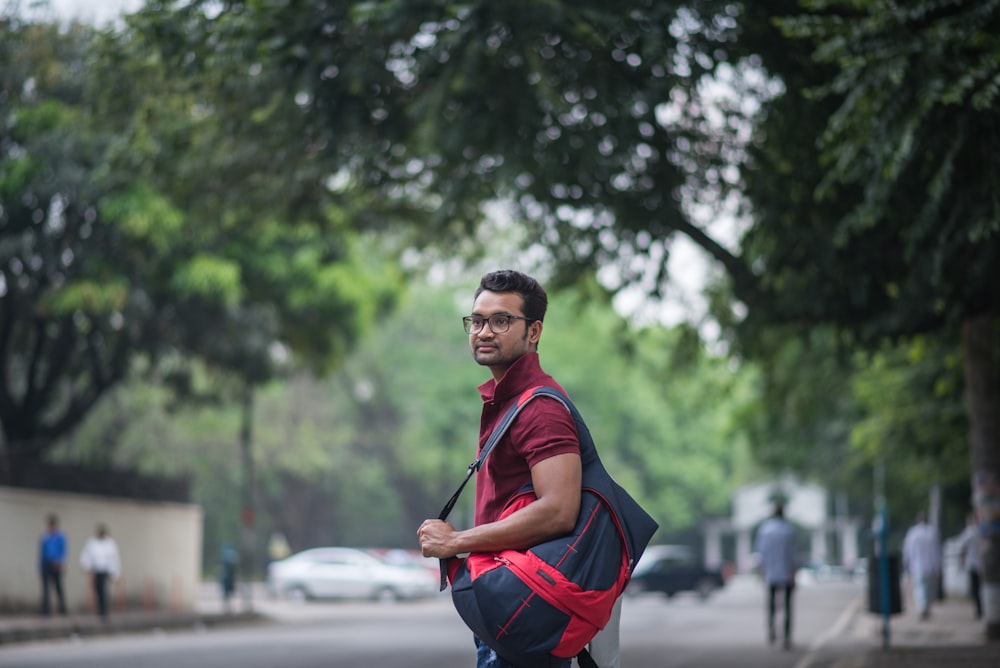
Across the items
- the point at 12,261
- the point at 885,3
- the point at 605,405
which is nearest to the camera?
the point at 885,3

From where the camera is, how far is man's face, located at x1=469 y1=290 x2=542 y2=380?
3.87m

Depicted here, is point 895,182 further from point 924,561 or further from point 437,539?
point 924,561

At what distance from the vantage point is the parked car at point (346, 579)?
40031mm

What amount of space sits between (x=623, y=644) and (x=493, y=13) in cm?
991

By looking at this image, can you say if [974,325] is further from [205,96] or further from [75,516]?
[75,516]

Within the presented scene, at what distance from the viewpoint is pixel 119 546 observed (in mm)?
28672

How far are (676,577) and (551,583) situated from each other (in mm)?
36911

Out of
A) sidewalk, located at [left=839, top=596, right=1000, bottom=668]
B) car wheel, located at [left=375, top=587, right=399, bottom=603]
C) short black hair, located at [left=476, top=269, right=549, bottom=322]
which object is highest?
short black hair, located at [left=476, top=269, right=549, bottom=322]

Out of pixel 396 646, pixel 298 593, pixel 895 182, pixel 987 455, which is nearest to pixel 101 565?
pixel 396 646

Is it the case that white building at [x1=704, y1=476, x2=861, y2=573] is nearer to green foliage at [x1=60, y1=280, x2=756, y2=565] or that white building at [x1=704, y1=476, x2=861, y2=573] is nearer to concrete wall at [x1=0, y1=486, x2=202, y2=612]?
green foliage at [x1=60, y1=280, x2=756, y2=565]

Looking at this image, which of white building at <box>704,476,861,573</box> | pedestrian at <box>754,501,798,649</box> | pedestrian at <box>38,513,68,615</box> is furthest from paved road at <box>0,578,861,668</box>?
white building at <box>704,476,861,573</box>

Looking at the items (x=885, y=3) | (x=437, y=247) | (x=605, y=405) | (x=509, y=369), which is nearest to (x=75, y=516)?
(x=437, y=247)

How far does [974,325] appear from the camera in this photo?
14266 millimetres

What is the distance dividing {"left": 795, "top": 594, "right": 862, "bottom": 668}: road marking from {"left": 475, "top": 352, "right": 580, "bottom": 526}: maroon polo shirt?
10702mm
